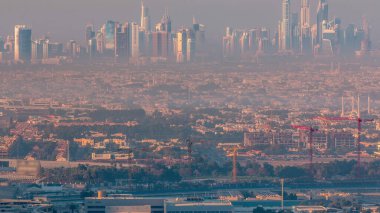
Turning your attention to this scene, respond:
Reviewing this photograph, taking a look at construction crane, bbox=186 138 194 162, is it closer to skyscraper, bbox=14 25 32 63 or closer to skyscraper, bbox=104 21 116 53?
skyscraper, bbox=14 25 32 63

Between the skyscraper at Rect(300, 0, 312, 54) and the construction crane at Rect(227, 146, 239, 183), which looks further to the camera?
the skyscraper at Rect(300, 0, 312, 54)

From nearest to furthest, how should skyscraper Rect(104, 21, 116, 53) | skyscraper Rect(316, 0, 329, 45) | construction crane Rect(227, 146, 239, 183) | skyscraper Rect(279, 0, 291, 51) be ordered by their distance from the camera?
construction crane Rect(227, 146, 239, 183), skyscraper Rect(104, 21, 116, 53), skyscraper Rect(279, 0, 291, 51), skyscraper Rect(316, 0, 329, 45)

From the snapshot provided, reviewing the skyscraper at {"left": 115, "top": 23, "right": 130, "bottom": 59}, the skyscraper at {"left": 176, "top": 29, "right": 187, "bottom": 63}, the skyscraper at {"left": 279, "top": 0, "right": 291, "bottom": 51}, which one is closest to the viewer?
the skyscraper at {"left": 115, "top": 23, "right": 130, "bottom": 59}

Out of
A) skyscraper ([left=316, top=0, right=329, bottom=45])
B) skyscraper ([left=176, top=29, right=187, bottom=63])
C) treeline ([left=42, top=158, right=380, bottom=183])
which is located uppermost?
skyscraper ([left=316, top=0, right=329, bottom=45])

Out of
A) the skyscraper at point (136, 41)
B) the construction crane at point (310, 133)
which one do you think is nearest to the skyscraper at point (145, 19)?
the skyscraper at point (136, 41)

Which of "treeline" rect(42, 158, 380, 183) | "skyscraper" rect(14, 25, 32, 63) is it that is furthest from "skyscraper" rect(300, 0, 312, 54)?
"treeline" rect(42, 158, 380, 183)

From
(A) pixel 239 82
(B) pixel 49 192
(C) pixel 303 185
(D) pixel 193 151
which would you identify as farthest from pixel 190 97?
(B) pixel 49 192
